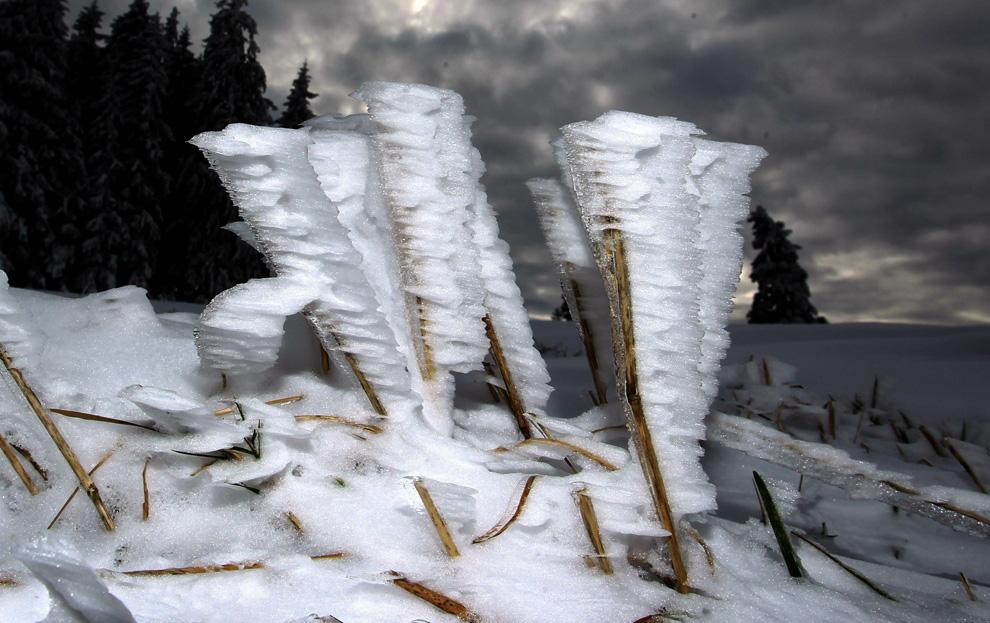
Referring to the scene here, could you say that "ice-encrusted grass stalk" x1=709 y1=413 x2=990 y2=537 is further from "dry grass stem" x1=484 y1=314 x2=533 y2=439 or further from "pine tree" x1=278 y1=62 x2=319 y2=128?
"pine tree" x1=278 y1=62 x2=319 y2=128

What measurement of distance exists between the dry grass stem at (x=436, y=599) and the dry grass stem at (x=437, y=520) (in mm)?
65

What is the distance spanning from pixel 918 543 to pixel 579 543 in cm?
74

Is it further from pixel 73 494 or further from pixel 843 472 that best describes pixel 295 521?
pixel 843 472

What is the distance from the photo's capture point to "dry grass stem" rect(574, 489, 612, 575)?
779 mm

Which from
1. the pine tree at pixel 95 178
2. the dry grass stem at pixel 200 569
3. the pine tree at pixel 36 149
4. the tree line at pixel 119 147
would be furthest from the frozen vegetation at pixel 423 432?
the pine tree at pixel 95 178

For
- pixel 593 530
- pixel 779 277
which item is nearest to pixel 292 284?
pixel 593 530

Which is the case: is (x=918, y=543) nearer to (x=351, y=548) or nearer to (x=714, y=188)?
(x=714, y=188)

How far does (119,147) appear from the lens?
928 inches

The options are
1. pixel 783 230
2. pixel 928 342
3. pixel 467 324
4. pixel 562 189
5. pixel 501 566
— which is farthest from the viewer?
pixel 783 230

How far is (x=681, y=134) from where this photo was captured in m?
0.84

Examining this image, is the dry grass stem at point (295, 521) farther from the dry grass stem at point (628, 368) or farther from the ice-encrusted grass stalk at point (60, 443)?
the dry grass stem at point (628, 368)

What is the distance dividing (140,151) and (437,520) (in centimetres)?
2733

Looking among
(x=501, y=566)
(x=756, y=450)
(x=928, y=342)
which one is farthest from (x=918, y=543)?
(x=928, y=342)

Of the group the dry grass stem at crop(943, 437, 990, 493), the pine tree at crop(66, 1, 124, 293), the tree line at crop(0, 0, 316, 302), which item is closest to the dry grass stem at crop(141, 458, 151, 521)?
the dry grass stem at crop(943, 437, 990, 493)
